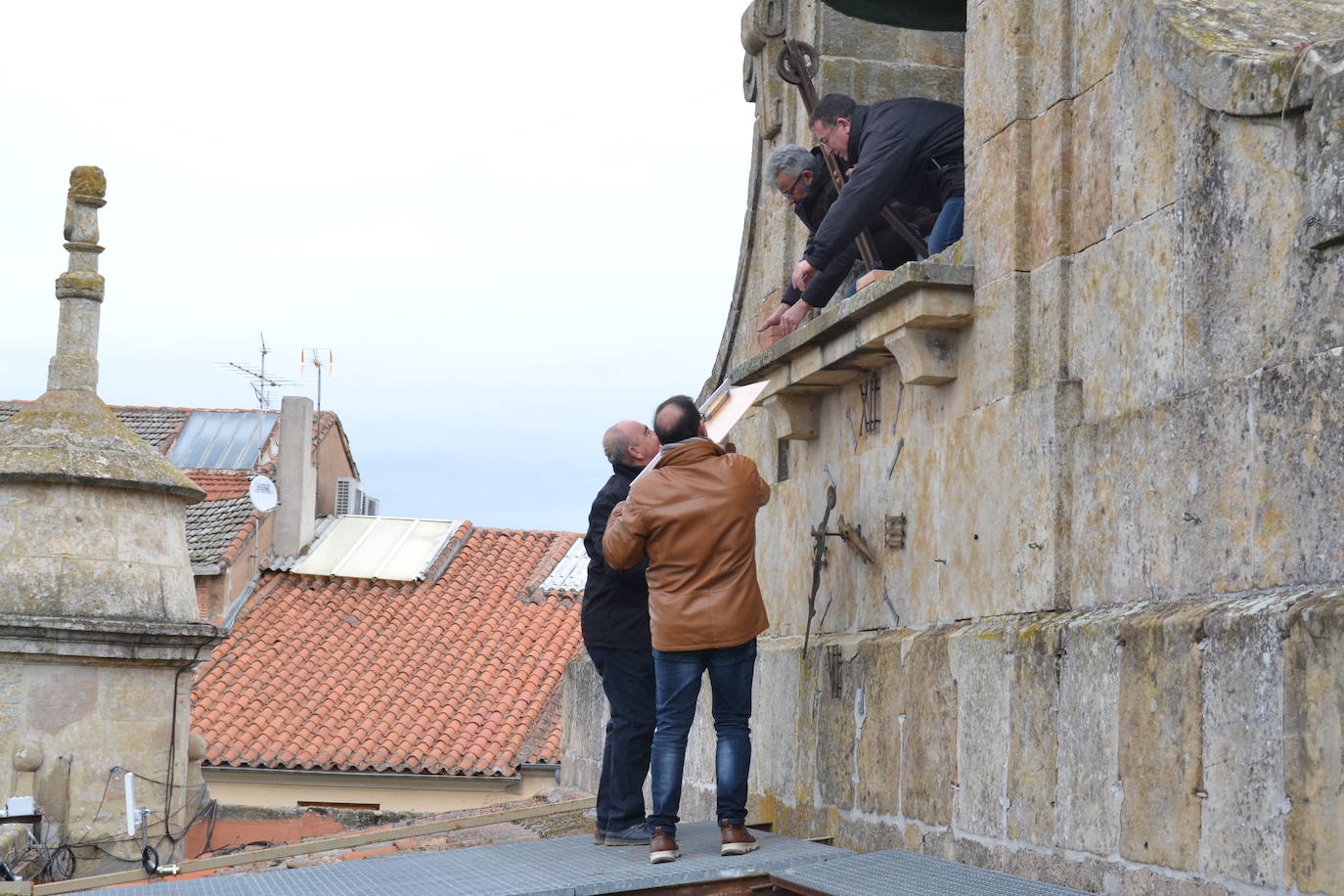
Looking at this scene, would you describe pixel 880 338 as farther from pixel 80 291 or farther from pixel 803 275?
pixel 80 291

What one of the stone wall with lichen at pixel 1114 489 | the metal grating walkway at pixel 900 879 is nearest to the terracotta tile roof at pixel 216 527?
the stone wall with lichen at pixel 1114 489

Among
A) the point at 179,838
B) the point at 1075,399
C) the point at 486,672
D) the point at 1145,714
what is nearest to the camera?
the point at 1145,714

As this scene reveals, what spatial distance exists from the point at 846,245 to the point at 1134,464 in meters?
2.23

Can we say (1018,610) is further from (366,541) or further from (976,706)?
(366,541)

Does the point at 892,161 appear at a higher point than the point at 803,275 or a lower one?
higher

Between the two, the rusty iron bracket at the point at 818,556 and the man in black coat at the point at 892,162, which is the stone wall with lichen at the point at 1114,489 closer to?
the rusty iron bracket at the point at 818,556

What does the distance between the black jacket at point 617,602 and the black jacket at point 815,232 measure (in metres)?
1.04

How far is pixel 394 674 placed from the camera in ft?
79.8

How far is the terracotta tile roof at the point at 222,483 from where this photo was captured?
1115 inches

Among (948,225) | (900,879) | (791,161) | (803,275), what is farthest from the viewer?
(791,161)

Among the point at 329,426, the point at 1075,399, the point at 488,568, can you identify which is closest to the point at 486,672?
the point at 488,568

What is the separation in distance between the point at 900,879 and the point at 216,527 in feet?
78.4

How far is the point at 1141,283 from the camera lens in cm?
431

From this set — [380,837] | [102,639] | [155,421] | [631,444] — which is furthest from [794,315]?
[155,421]
